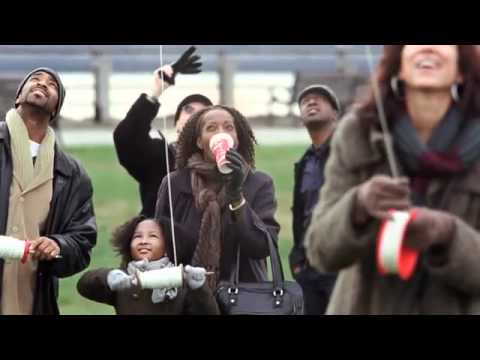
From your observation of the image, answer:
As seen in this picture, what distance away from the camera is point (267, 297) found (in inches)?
220

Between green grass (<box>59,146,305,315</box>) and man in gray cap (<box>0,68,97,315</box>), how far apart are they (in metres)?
0.11

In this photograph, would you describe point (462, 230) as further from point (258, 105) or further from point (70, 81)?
point (70, 81)

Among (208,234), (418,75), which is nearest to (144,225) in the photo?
(208,234)

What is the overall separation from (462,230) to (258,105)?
1.97 metres

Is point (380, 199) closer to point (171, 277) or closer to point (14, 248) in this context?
point (171, 277)

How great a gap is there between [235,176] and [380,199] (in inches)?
59.6

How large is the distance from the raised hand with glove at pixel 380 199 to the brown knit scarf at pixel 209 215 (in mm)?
1507

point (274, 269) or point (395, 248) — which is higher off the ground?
point (395, 248)

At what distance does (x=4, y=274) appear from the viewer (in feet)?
18.3

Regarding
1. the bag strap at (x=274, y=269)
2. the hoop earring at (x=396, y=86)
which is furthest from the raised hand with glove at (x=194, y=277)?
the hoop earring at (x=396, y=86)

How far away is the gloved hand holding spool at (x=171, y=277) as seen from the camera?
552 centimetres

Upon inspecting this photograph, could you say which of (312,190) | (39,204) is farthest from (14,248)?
(312,190)

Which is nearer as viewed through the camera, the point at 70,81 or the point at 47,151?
the point at 47,151

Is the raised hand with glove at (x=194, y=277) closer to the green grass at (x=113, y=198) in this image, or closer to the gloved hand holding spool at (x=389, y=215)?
the green grass at (x=113, y=198)
